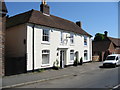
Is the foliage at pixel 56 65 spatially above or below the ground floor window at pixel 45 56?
below

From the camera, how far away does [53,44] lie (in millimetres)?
19047

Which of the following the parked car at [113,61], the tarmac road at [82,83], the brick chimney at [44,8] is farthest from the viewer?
the parked car at [113,61]

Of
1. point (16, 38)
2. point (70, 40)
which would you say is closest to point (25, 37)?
point (16, 38)

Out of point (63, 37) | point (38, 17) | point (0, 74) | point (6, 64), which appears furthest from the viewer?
point (63, 37)

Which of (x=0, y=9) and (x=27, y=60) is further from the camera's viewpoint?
(x=27, y=60)

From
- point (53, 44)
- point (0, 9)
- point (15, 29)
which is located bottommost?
point (53, 44)

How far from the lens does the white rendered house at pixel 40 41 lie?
53.7ft

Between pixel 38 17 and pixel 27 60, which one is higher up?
pixel 38 17

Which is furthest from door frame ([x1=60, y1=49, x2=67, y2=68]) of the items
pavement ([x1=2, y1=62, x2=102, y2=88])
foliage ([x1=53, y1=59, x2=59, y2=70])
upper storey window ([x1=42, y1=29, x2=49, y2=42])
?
pavement ([x1=2, y1=62, x2=102, y2=88])

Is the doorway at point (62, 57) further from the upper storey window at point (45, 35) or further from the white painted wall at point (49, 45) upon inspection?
the upper storey window at point (45, 35)

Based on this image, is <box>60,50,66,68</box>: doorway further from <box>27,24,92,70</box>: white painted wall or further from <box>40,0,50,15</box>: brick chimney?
<box>40,0,50,15</box>: brick chimney

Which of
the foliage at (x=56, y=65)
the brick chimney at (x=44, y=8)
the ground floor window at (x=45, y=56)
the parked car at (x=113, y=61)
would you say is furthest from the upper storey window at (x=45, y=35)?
the parked car at (x=113, y=61)

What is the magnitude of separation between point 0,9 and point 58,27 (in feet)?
26.6

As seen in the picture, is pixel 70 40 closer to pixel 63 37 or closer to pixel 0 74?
pixel 63 37
